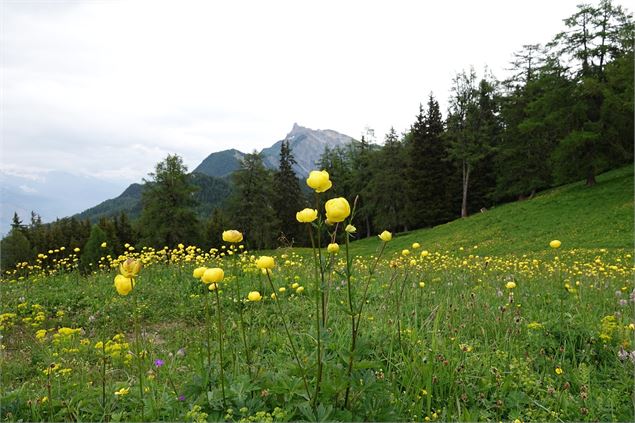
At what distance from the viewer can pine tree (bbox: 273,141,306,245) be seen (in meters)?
41.9

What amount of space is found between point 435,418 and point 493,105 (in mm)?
36231

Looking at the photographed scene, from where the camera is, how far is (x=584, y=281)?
4.93 meters

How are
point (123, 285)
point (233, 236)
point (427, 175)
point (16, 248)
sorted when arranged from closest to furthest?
point (123, 285)
point (233, 236)
point (427, 175)
point (16, 248)

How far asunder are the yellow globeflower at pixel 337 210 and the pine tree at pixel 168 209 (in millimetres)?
33279

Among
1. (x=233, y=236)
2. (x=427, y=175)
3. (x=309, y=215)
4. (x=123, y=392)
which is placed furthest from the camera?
(x=427, y=175)

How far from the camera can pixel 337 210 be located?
163 cm

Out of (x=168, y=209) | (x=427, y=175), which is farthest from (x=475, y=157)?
(x=168, y=209)

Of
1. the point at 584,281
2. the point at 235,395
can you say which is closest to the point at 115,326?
the point at 235,395

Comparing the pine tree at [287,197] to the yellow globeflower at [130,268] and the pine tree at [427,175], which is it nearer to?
the pine tree at [427,175]

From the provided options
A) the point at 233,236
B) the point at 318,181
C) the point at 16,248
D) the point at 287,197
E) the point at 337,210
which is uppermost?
the point at 287,197

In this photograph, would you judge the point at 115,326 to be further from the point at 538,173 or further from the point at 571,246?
the point at 538,173

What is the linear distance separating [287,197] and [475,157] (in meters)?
20.2

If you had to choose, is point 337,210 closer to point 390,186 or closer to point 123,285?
point 123,285

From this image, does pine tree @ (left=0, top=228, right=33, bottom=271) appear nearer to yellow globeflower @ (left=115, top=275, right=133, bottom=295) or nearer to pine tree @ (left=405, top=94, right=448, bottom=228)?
pine tree @ (left=405, top=94, right=448, bottom=228)
